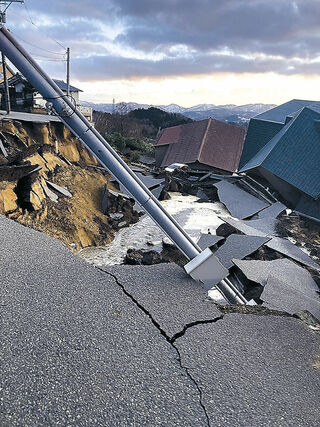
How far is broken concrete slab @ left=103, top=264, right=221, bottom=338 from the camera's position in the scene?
3213 millimetres

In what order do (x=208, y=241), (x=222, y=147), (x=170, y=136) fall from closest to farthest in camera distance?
1. (x=208, y=241)
2. (x=222, y=147)
3. (x=170, y=136)

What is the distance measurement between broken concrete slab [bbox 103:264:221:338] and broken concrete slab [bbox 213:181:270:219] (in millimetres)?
12129

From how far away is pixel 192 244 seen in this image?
180 inches

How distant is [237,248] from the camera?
9.55 m

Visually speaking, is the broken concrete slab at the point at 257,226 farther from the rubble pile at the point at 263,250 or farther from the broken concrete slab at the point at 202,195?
the broken concrete slab at the point at 202,195

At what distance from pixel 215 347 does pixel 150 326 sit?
69 cm

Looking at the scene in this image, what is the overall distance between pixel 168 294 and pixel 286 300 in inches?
144

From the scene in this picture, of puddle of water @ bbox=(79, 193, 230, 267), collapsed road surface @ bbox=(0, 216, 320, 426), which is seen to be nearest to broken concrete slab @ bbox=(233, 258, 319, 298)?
puddle of water @ bbox=(79, 193, 230, 267)

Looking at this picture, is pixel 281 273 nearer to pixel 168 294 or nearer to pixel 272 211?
pixel 168 294

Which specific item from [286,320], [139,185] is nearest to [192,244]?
[139,185]

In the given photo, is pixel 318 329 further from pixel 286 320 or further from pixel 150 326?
pixel 150 326

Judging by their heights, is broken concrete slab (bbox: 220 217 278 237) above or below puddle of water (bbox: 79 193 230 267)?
above

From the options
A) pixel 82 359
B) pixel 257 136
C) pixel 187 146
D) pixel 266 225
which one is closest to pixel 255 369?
pixel 82 359

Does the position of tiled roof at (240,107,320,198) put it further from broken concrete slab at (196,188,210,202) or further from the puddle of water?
the puddle of water
